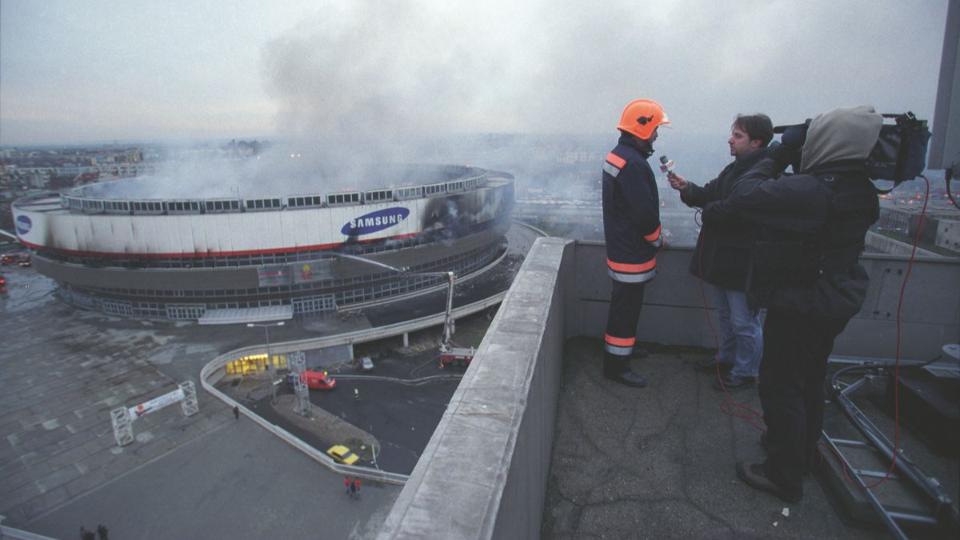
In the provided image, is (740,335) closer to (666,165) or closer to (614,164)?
(666,165)

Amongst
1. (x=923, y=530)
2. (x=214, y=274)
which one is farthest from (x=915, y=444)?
(x=214, y=274)

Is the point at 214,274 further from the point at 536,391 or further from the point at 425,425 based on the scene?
the point at 536,391

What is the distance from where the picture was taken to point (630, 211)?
11.2 ft

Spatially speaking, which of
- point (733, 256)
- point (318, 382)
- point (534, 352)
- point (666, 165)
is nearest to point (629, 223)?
point (666, 165)

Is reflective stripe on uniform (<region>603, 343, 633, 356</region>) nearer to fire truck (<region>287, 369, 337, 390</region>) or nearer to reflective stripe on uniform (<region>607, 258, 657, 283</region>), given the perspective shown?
reflective stripe on uniform (<region>607, 258, 657, 283</region>)

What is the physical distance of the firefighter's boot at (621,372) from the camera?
3.52 m

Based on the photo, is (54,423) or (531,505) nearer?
(531,505)

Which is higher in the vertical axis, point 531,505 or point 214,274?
point 531,505

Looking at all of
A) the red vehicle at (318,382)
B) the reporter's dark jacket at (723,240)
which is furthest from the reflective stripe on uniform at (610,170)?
the red vehicle at (318,382)

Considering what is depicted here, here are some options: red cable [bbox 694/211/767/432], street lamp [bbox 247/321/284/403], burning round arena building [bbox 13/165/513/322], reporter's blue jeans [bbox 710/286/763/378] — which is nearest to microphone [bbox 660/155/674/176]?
red cable [bbox 694/211/767/432]

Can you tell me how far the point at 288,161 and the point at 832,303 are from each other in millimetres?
35798

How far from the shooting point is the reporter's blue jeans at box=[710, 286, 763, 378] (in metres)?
3.45

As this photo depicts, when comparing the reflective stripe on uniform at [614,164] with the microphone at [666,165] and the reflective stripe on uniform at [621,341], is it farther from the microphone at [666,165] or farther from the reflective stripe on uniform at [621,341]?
the reflective stripe on uniform at [621,341]

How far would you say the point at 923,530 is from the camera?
196 centimetres
